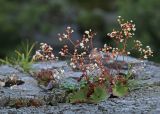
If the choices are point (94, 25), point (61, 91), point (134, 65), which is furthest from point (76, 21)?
point (61, 91)

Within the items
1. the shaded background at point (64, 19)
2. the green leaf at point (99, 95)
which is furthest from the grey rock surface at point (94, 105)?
the shaded background at point (64, 19)

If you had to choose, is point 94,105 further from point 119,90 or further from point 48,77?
point 48,77

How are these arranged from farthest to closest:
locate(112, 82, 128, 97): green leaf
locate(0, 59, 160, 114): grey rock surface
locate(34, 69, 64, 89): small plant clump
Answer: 1. locate(34, 69, 64, 89): small plant clump
2. locate(112, 82, 128, 97): green leaf
3. locate(0, 59, 160, 114): grey rock surface

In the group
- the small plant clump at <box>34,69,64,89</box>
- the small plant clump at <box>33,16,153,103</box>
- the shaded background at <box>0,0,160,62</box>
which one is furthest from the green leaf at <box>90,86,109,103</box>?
the shaded background at <box>0,0,160,62</box>

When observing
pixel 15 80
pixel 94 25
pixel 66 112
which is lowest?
pixel 66 112

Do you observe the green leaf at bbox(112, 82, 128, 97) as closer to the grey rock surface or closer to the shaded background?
the grey rock surface

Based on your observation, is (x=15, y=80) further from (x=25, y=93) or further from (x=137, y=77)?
(x=137, y=77)
